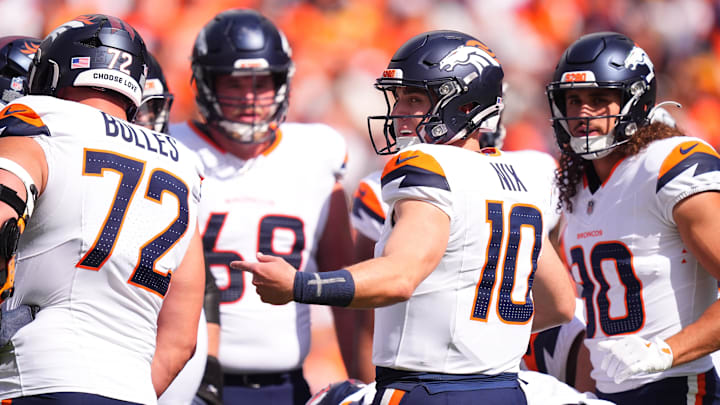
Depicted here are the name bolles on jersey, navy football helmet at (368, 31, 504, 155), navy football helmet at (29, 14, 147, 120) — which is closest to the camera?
the name bolles on jersey

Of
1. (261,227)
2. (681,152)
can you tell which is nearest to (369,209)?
(261,227)

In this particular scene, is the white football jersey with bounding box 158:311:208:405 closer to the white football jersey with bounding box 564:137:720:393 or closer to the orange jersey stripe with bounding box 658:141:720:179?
the white football jersey with bounding box 564:137:720:393

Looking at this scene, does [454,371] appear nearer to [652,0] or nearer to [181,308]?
[181,308]

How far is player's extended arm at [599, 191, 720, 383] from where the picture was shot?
3057 millimetres

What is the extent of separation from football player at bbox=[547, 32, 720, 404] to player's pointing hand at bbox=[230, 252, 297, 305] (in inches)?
58.1

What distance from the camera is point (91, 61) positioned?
8.41 feet

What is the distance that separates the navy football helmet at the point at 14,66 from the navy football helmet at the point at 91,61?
749 mm

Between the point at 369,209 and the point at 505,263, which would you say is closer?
the point at 505,263

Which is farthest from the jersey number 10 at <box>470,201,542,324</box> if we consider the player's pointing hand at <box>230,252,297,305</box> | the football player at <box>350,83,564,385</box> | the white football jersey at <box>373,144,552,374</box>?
the football player at <box>350,83,564,385</box>

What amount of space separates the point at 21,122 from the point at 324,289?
35.0 inches

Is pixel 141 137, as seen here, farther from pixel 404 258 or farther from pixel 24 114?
pixel 404 258

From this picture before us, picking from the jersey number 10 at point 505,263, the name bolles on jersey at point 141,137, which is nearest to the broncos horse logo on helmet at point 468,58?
the jersey number 10 at point 505,263

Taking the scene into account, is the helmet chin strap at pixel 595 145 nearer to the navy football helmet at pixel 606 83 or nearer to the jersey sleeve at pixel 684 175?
the navy football helmet at pixel 606 83

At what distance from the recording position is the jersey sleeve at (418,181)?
2.44 metres
